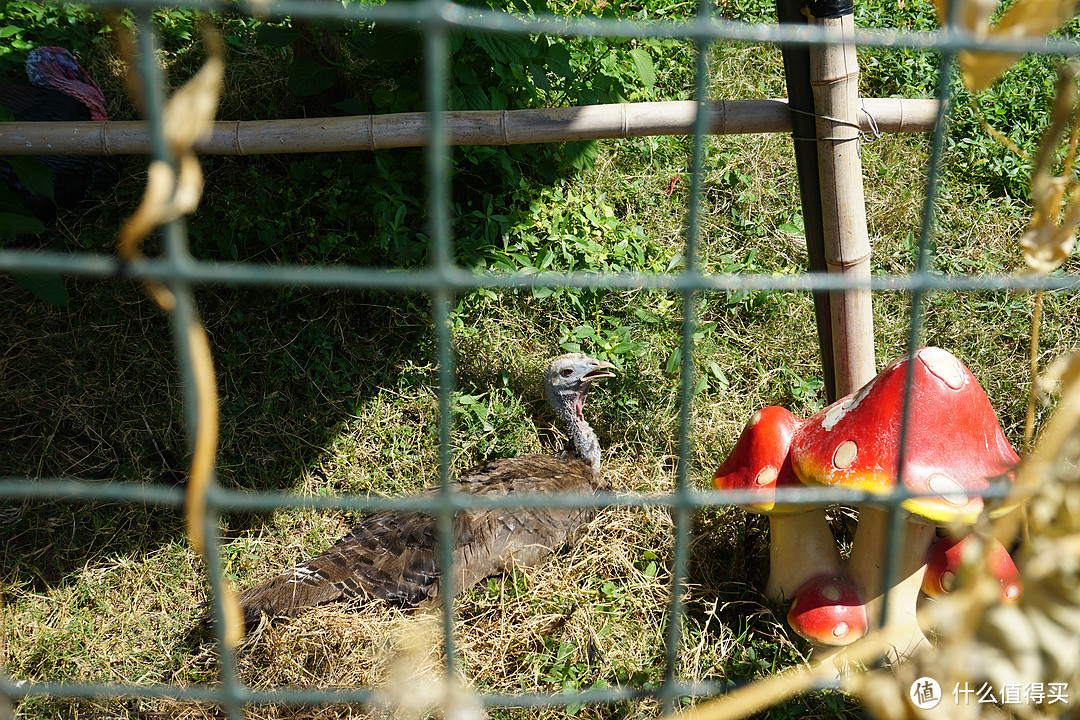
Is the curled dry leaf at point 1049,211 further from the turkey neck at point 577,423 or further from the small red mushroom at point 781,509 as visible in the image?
the turkey neck at point 577,423

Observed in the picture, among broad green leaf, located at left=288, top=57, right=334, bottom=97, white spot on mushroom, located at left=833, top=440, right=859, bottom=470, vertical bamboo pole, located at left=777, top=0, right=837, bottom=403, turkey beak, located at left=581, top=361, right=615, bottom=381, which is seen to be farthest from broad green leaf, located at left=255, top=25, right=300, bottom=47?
white spot on mushroom, located at left=833, top=440, right=859, bottom=470

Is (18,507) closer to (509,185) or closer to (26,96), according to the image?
(26,96)

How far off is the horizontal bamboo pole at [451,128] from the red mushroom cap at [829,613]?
1.49 m

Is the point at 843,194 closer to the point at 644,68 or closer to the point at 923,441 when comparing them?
the point at 923,441

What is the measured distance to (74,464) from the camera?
11.0 feet

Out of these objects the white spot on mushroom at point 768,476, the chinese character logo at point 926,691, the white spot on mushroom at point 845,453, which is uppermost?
the chinese character logo at point 926,691

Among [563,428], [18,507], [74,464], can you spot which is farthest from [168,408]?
[563,428]

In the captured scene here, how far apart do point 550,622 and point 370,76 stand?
8.88 ft

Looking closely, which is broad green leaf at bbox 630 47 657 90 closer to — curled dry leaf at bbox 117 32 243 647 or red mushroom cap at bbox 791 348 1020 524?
red mushroom cap at bbox 791 348 1020 524

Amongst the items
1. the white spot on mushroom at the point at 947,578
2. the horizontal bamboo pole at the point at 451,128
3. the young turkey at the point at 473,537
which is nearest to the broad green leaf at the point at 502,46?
the horizontal bamboo pole at the point at 451,128

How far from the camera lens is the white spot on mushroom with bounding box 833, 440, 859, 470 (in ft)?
7.10

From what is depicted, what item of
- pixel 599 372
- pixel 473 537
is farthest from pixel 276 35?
pixel 473 537

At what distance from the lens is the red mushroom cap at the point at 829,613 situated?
2350 millimetres

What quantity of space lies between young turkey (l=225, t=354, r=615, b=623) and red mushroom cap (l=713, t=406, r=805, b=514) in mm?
630
